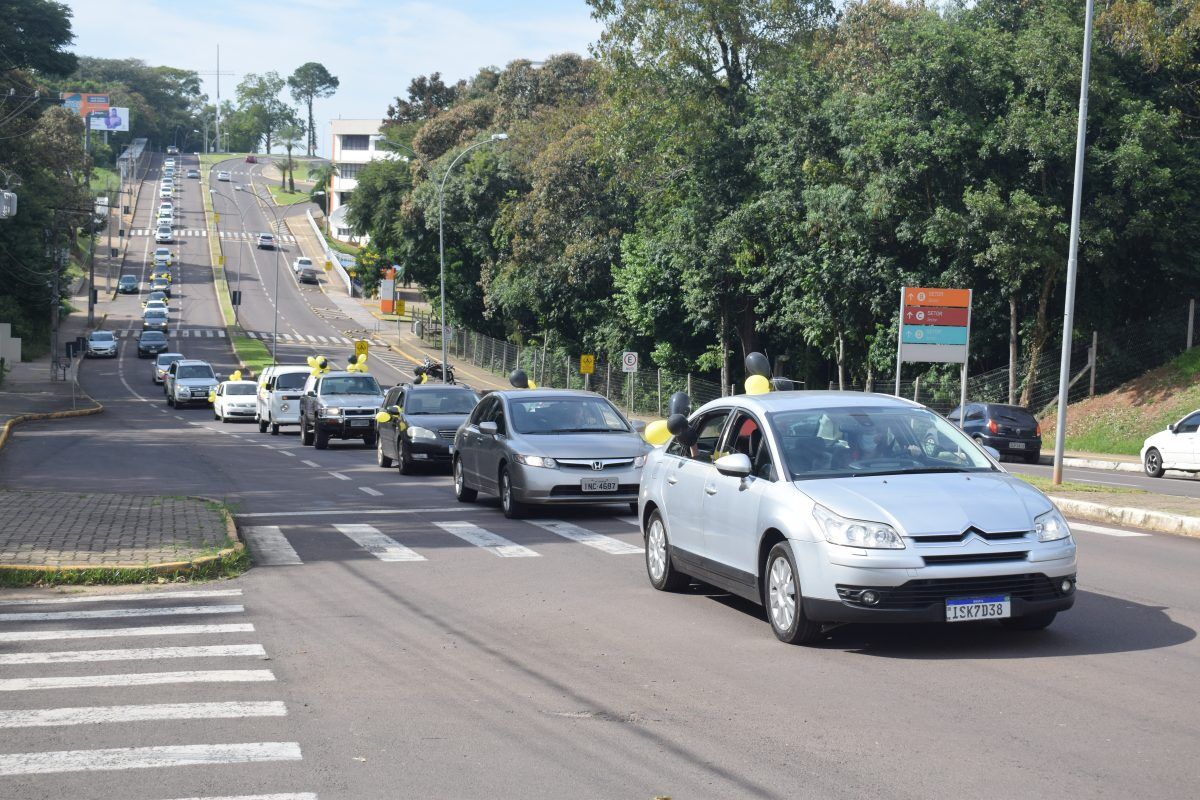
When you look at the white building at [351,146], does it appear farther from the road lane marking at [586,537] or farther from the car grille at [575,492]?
the road lane marking at [586,537]

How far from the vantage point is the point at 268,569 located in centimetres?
1272

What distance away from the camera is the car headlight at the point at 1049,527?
333 inches

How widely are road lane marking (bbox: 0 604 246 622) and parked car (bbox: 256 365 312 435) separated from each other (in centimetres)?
2799

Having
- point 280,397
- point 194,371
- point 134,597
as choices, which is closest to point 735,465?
point 134,597

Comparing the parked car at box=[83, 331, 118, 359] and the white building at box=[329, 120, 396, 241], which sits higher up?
the white building at box=[329, 120, 396, 241]

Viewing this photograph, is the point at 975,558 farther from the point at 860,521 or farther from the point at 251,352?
the point at 251,352

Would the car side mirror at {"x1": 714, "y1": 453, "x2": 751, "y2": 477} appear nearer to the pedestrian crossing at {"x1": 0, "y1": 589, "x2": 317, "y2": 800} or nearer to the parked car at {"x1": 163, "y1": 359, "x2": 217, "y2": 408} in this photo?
the pedestrian crossing at {"x1": 0, "y1": 589, "x2": 317, "y2": 800}

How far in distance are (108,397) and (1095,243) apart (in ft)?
146

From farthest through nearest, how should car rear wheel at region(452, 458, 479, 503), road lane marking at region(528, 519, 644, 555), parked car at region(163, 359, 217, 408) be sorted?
parked car at region(163, 359, 217, 408) < car rear wheel at region(452, 458, 479, 503) < road lane marking at region(528, 519, 644, 555)

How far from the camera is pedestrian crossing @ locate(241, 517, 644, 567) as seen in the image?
13.6 metres

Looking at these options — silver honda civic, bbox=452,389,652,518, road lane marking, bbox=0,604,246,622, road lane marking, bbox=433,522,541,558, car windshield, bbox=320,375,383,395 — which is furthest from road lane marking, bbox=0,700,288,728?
car windshield, bbox=320,375,383,395

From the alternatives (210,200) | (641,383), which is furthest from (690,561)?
(210,200)

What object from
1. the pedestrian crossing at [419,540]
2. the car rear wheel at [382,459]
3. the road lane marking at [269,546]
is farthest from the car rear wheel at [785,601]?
the car rear wheel at [382,459]

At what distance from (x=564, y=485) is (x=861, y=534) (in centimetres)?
829
